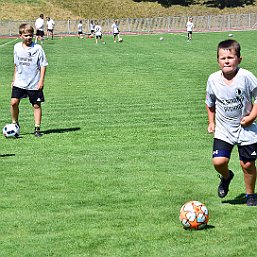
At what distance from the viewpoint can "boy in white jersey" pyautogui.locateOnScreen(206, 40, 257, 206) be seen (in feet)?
27.4

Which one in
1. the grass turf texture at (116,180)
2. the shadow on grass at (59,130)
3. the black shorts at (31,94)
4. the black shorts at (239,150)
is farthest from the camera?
the shadow on grass at (59,130)

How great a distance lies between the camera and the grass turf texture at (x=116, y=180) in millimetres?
7227

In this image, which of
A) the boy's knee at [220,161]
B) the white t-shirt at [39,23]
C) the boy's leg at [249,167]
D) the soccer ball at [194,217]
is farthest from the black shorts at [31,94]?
the white t-shirt at [39,23]

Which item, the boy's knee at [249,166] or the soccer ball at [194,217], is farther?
the boy's knee at [249,166]

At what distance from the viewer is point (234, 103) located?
27.7 ft

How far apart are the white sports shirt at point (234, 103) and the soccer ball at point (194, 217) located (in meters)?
1.21

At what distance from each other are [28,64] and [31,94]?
1.93 feet

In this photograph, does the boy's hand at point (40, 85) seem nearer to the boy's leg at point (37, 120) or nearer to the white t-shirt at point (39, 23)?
the boy's leg at point (37, 120)

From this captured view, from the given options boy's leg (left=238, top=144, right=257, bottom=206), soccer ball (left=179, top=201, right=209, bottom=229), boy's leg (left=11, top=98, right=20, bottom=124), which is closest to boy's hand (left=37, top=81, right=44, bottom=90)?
boy's leg (left=11, top=98, right=20, bottom=124)

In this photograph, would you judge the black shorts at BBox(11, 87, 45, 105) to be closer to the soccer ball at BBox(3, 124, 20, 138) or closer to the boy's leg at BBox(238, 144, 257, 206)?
the soccer ball at BBox(3, 124, 20, 138)

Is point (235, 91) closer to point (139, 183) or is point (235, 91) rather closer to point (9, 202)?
point (139, 183)

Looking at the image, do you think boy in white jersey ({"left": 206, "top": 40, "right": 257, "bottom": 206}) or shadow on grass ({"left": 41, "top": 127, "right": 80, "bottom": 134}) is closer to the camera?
boy in white jersey ({"left": 206, "top": 40, "right": 257, "bottom": 206})

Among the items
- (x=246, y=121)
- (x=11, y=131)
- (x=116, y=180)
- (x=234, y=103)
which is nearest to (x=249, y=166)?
(x=246, y=121)

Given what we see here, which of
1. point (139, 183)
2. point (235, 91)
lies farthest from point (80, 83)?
point (235, 91)
